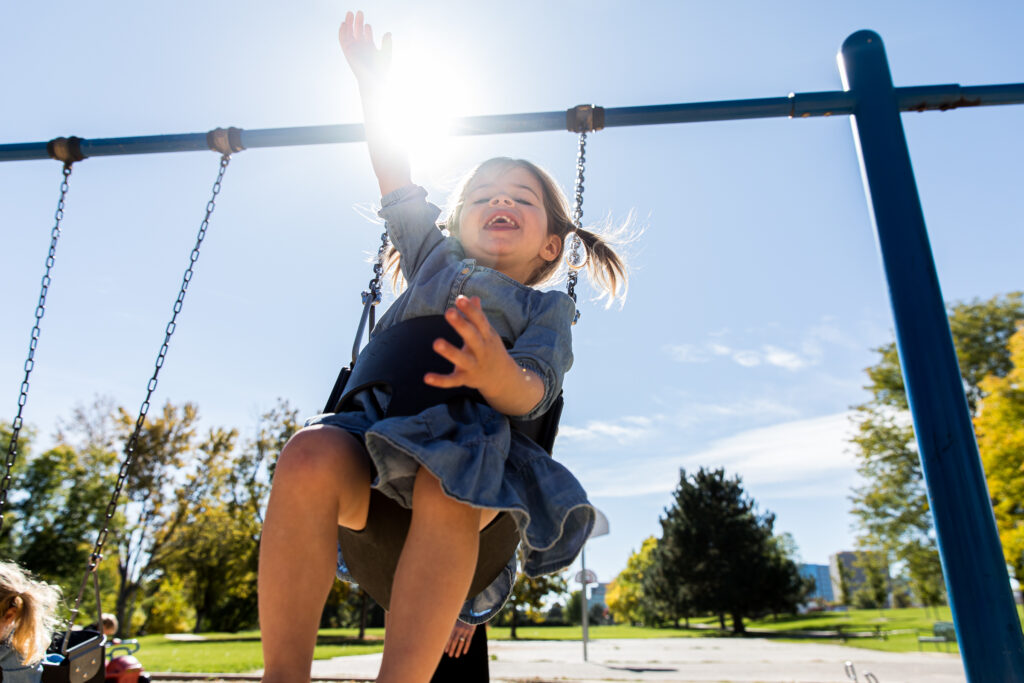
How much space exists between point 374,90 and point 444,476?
4.16ft

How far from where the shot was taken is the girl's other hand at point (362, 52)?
1.95 metres

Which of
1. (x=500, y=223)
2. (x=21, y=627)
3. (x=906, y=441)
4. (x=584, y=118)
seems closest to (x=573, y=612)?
(x=906, y=441)

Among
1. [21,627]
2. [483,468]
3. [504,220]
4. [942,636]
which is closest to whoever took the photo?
[483,468]

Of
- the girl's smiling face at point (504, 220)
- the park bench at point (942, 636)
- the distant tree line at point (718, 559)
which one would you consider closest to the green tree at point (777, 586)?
the distant tree line at point (718, 559)

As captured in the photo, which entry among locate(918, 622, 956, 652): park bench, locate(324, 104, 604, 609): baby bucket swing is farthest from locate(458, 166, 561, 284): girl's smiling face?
locate(918, 622, 956, 652): park bench

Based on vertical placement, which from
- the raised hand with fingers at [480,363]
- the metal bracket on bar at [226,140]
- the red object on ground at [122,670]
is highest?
the metal bracket on bar at [226,140]

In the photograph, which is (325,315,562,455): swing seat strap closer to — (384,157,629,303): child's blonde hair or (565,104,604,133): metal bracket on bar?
(384,157,629,303): child's blonde hair

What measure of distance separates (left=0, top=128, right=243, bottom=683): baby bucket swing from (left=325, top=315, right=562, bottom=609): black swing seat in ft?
3.27

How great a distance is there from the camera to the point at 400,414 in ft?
4.37

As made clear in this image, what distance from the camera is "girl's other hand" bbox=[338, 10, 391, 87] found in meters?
1.95

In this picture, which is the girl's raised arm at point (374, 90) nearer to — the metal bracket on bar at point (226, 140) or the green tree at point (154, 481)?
the metal bracket on bar at point (226, 140)

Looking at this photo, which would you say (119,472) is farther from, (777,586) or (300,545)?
(777,586)

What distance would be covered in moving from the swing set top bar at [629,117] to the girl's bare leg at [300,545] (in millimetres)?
2161

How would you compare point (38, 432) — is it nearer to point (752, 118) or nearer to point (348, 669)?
point (348, 669)
